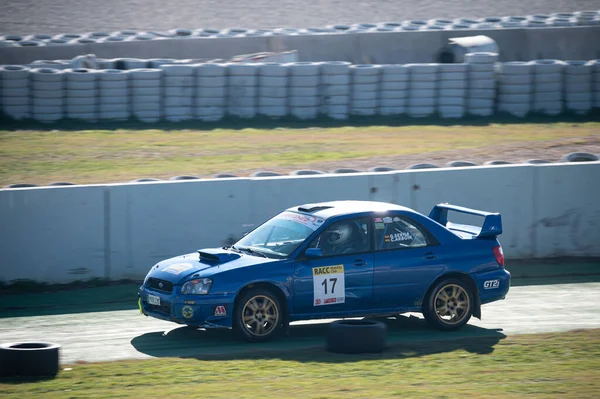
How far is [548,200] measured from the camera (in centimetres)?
1420

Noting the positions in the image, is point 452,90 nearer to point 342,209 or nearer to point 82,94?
point 82,94

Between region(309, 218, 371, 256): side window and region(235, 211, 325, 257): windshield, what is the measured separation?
135 mm

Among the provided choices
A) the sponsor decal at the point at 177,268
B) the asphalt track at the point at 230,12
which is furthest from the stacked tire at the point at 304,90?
the asphalt track at the point at 230,12

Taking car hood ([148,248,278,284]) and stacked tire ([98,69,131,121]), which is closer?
car hood ([148,248,278,284])

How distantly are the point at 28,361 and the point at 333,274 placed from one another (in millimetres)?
3246

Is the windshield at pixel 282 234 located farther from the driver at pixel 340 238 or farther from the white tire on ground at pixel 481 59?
the white tire on ground at pixel 481 59

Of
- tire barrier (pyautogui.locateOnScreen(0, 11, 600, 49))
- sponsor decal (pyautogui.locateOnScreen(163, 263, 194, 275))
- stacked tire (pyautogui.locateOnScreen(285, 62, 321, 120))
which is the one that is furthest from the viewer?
tire barrier (pyautogui.locateOnScreen(0, 11, 600, 49))

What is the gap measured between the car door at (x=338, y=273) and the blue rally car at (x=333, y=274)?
1cm

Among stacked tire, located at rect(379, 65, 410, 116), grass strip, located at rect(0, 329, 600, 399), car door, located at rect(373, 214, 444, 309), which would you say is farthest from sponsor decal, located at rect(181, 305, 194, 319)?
stacked tire, located at rect(379, 65, 410, 116)

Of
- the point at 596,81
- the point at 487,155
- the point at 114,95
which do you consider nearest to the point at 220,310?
the point at 487,155

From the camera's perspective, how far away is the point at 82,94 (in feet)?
66.0

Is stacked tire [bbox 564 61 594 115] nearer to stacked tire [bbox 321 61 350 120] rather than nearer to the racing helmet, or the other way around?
stacked tire [bbox 321 61 350 120]

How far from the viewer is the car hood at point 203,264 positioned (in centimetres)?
912

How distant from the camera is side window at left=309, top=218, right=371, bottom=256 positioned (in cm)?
947
